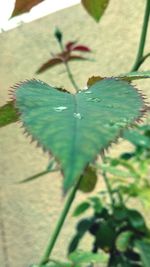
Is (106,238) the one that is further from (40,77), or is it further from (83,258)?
(40,77)

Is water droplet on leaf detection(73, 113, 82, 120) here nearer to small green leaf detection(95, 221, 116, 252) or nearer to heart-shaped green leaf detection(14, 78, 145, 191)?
heart-shaped green leaf detection(14, 78, 145, 191)

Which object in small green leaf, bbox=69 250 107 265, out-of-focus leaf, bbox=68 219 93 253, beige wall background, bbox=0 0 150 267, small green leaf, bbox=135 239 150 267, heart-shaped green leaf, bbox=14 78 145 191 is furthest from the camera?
beige wall background, bbox=0 0 150 267

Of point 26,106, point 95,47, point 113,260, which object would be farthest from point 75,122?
point 95,47

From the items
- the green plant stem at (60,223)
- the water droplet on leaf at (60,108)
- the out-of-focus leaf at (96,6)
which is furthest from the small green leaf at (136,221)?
the water droplet on leaf at (60,108)

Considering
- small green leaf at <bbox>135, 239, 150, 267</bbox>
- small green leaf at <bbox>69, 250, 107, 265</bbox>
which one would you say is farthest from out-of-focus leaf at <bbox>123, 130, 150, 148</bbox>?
small green leaf at <bbox>135, 239, 150, 267</bbox>

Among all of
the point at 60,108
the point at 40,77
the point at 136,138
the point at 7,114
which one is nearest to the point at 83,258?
the point at 136,138

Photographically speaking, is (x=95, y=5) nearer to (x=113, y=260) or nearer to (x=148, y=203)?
(x=148, y=203)

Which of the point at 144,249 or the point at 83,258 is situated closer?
the point at 83,258
